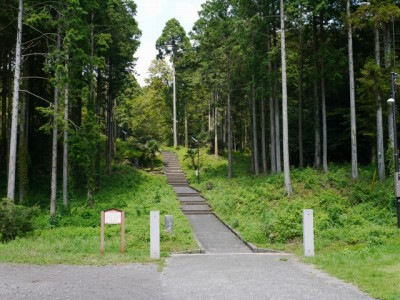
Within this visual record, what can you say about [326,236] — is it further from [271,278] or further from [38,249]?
[38,249]

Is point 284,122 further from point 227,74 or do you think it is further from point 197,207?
point 227,74

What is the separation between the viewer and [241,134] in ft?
149

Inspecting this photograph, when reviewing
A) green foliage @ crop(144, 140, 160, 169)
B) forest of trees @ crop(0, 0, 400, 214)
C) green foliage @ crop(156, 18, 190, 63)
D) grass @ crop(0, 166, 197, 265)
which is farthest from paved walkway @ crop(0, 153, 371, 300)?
green foliage @ crop(156, 18, 190, 63)

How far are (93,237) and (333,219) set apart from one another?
26.8 feet

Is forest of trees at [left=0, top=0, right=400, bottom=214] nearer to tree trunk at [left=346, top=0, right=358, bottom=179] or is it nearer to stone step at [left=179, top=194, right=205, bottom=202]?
tree trunk at [left=346, top=0, right=358, bottom=179]

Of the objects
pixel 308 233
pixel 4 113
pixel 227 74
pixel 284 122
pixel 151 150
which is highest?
pixel 227 74

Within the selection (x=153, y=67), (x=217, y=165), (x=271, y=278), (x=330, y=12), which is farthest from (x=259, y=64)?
(x=153, y=67)

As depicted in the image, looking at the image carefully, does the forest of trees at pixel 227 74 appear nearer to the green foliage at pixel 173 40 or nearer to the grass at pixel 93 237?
the grass at pixel 93 237

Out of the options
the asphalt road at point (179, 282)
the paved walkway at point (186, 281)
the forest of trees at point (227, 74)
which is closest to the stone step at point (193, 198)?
the forest of trees at point (227, 74)

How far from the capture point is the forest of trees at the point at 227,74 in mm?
17453

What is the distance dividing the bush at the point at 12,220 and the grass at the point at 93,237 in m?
0.35

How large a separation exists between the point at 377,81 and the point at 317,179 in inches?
212

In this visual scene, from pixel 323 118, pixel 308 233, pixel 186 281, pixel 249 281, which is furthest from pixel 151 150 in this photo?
pixel 249 281

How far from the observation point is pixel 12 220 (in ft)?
41.5
